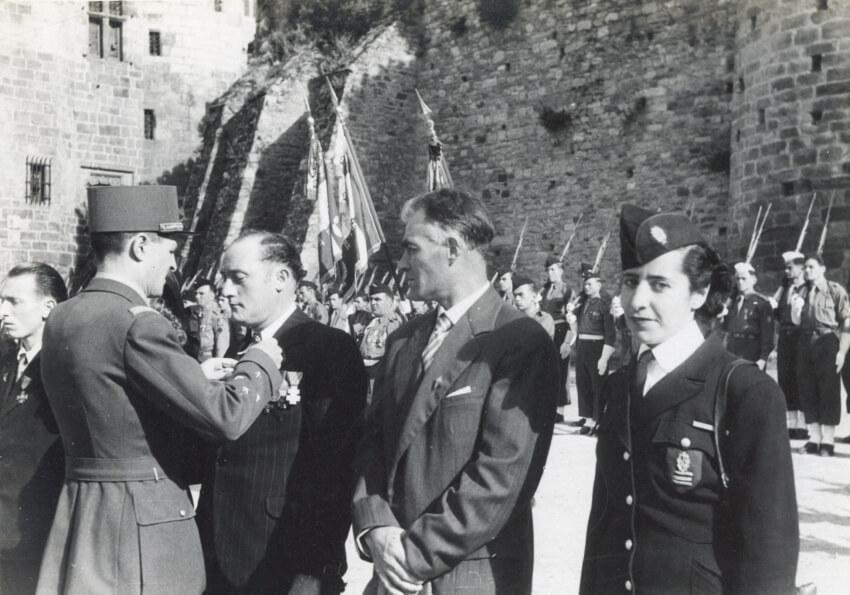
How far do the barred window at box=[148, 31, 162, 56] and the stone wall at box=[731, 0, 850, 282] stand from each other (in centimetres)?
1772

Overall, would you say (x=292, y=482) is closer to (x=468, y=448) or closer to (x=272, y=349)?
(x=272, y=349)

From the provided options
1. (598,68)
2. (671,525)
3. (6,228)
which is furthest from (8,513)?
(6,228)

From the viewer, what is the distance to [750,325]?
35.4 ft

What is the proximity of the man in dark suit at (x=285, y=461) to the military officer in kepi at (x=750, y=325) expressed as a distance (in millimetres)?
7841

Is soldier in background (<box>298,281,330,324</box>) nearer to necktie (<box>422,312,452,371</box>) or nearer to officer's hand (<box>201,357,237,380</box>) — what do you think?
officer's hand (<box>201,357,237,380</box>)

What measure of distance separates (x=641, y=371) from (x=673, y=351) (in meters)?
0.12

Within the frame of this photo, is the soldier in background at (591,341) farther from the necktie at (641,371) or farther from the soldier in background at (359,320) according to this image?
the necktie at (641,371)

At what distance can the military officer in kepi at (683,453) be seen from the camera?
106 inches

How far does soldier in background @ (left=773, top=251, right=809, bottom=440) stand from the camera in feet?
35.9

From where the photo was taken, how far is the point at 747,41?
56.9 ft

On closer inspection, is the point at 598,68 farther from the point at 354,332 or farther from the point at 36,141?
the point at 36,141

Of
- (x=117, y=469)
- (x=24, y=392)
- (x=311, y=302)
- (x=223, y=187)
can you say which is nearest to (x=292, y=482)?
(x=117, y=469)

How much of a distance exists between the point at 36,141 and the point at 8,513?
24692 millimetres

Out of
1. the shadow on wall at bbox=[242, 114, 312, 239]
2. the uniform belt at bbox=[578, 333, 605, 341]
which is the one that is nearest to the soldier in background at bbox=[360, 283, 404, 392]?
the uniform belt at bbox=[578, 333, 605, 341]
